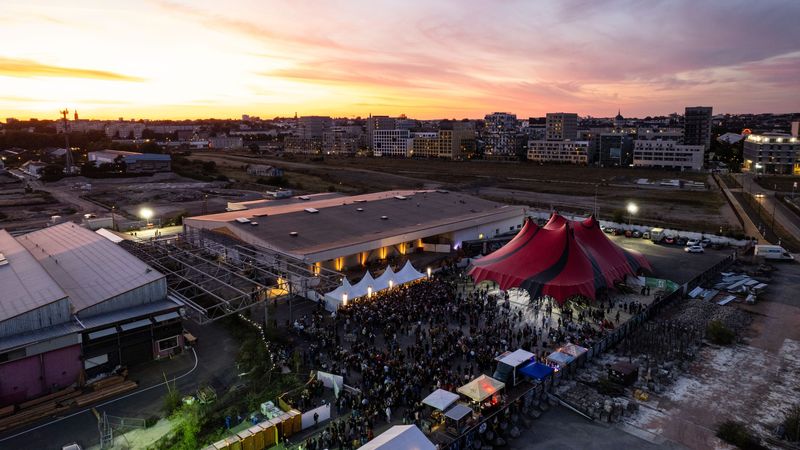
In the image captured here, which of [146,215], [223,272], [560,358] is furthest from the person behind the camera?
[146,215]

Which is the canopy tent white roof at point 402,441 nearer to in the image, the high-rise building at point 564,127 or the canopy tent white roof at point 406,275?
the canopy tent white roof at point 406,275

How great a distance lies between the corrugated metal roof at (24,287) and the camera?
17.5 meters

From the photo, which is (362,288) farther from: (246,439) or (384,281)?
(246,439)

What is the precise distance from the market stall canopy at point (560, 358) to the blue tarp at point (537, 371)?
829mm

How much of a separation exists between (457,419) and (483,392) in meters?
1.52

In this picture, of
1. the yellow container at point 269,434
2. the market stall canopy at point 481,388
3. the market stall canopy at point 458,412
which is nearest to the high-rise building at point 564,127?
the market stall canopy at point 481,388

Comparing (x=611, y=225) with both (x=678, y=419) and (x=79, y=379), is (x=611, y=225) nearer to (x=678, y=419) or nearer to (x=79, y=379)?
(x=678, y=419)

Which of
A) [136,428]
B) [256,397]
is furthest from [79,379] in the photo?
[256,397]

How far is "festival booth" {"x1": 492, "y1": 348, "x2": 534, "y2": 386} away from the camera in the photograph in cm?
1680

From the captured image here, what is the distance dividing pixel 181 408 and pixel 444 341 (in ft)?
30.7

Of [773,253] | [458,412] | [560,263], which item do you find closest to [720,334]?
[560,263]

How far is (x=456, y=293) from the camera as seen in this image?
26547 mm

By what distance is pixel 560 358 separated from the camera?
59.6 feet

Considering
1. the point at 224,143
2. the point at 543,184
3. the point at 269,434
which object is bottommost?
the point at 269,434
